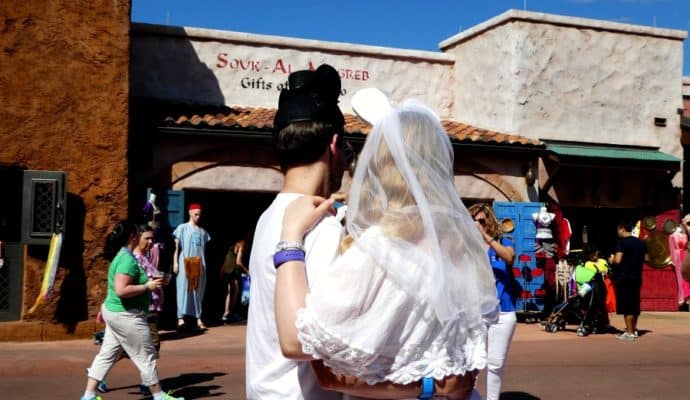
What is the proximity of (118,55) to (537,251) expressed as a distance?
24.6 ft

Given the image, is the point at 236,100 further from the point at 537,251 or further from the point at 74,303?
the point at 537,251

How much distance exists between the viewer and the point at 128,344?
720 centimetres

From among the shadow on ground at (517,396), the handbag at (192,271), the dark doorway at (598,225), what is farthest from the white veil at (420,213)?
the dark doorway at (598,225)

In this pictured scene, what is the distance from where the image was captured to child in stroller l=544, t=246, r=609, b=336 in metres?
13.1

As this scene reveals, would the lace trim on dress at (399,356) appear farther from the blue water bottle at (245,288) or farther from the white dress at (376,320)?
the blue water bottle at (245,288)

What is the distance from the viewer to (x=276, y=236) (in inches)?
99.2

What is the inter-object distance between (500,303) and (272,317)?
4472 mm

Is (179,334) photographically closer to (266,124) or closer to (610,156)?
(266,124)

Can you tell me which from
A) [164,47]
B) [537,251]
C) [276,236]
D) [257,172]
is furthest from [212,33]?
[276,236]

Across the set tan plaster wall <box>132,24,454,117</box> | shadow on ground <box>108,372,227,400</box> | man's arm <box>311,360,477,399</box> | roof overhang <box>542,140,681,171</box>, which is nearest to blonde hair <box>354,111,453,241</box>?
man's arm <box>311,360,477,399</box>

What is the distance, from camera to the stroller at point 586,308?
13078mm

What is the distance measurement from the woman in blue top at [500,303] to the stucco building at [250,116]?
21.2ft

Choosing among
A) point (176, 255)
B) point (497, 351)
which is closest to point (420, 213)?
point (497, 351)

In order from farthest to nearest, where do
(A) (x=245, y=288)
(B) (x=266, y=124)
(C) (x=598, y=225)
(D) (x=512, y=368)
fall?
1. (C) (x=598, y=225)
2. (A) (x=245, y=288)
3. (B) (x=266, y=124)
4. (D) (x=512, y=368)
